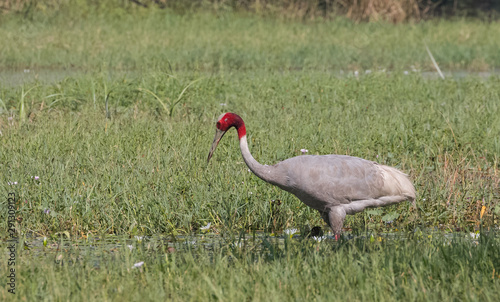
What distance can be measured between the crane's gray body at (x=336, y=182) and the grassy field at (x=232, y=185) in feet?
1.01

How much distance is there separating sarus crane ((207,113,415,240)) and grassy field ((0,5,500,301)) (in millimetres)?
309

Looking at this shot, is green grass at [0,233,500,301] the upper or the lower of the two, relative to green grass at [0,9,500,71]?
upper

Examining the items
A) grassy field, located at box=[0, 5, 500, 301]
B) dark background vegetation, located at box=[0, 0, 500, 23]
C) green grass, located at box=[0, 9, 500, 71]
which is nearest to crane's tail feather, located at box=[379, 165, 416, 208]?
grassy field, located at box=[0, 5, 500, 301]

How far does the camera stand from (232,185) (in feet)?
19.7

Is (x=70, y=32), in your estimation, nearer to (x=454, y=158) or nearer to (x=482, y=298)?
(x=454, y=158)

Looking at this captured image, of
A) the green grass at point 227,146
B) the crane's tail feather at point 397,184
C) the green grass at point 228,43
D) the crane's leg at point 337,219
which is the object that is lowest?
the green grass at point 228,43

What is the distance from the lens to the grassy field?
4.15 metres

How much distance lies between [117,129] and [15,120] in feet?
4.72

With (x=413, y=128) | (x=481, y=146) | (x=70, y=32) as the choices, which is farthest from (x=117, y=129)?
(x=70, y=32)

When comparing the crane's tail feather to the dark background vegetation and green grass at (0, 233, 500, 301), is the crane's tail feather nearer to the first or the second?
green grass at (0, 233, 500, 301)

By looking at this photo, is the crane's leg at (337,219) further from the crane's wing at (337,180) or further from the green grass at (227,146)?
the green grass at (227,146)

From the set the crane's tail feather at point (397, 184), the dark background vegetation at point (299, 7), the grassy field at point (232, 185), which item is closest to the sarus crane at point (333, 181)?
the crane's tail feather at point (397, 184)

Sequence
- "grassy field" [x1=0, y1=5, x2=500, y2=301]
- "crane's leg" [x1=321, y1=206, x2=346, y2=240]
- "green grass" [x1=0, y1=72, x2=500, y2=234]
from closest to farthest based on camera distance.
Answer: "grassy field" [x1=0, y1=5, x2=500, y2=301] < "crane's leg" [x1=321, y1=206, x2=346, y2=240] < "green grass" [x1=0, y1=72, x2=500, y2=234]

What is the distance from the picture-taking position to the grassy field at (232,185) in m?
4.15
